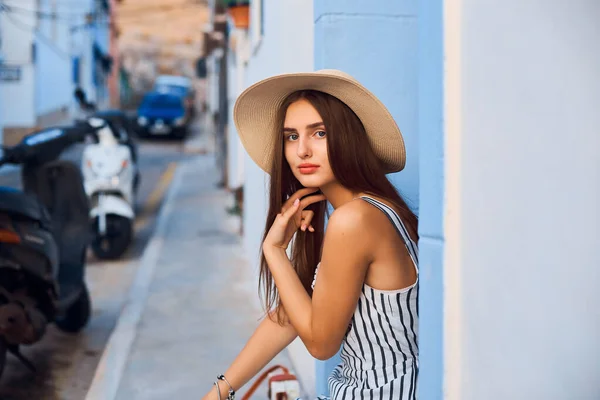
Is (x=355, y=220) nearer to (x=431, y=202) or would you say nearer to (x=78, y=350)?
(x=431, y=202)

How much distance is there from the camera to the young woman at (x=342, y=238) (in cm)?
179

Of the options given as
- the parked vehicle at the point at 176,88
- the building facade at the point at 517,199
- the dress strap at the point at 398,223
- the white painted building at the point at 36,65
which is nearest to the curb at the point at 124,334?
the dress strap at the point at 398,223

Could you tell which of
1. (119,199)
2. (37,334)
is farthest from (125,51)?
(37,334)

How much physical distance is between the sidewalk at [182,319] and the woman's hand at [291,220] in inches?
67.6

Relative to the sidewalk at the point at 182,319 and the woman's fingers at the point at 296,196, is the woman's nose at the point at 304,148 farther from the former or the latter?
the sidewalk at the point at 182,319

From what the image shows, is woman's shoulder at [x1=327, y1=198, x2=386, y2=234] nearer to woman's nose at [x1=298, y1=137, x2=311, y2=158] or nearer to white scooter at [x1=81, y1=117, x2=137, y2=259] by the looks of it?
woman's nose at [x1=298, y1=137, x2=311, y2=158]

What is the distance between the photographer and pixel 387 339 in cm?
190

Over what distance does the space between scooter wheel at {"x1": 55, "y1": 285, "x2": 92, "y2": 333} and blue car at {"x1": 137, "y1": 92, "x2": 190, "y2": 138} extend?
2010 cm

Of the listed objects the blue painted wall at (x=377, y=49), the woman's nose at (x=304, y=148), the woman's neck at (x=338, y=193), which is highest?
the blue painted wall at (x=377, y=49)

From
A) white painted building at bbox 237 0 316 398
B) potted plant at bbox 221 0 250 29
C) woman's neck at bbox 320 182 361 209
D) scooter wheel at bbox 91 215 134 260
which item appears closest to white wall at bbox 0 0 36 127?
potted plant at bbox 221 0 250 29

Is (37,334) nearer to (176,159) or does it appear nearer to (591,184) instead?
(591,184)

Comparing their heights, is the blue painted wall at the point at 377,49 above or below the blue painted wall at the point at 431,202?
above

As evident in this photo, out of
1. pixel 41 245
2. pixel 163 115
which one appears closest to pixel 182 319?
pixel 41 245

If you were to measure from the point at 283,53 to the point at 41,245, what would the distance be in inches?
71.7
